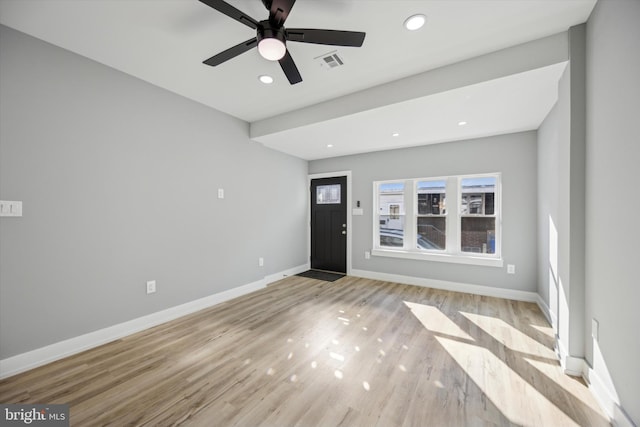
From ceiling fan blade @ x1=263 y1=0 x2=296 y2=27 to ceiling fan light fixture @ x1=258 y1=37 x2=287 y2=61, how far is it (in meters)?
0.11

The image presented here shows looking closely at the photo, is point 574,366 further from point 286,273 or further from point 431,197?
point 286,273

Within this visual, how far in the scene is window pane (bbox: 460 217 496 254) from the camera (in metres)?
3.93

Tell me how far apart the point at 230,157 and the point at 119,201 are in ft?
5.16

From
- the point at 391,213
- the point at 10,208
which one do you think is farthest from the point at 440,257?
the point at 10,208

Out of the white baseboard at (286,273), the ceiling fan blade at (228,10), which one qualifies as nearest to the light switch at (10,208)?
the ceiling fan blade at (228,10)

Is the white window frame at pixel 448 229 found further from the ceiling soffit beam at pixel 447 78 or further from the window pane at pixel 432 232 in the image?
the ceiling soffit beam at pixel 447 78

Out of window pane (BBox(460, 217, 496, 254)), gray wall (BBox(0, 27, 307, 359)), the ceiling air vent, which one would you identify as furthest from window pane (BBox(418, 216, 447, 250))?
gray wall (BBox(0, 27, 307, 359))

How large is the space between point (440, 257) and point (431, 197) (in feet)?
3.50

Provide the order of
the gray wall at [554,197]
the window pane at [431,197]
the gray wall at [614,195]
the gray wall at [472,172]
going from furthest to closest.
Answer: the window pane at [431,197], the gray wall at [472,172], the gray wall at [554,197], the gray wall at [614,195]

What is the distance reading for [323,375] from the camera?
1.95 meters

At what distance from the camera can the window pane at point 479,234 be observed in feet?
12.9

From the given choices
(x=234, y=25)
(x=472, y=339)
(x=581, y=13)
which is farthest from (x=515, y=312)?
(x=234, y=25)

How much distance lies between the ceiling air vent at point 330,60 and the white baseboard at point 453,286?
3652mm

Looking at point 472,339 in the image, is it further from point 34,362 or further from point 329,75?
point 34,362
